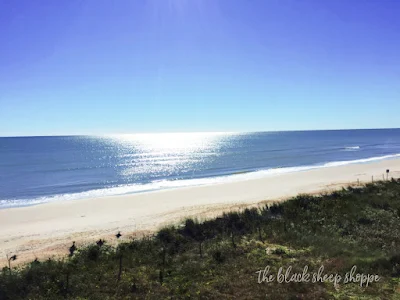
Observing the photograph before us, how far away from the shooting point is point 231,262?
10930mm

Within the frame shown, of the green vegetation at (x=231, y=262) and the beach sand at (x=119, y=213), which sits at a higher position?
the green vegetation at (x=231, y=262)

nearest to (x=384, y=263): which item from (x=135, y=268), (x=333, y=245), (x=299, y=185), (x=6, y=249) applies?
(x=333, y=245)

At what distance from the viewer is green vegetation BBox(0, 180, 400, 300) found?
8914 millimetres

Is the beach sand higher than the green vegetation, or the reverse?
the green vegetation

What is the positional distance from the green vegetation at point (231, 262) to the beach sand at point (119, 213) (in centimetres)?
427

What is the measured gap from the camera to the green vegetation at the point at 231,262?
8.91 metres

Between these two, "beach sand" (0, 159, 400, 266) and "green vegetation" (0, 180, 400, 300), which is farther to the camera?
"beach sand" (0, 159, 400, 266)

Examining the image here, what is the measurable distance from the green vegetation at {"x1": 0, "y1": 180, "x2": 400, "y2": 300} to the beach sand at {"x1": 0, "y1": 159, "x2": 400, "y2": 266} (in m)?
4.27

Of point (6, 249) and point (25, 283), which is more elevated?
point (25, 283)

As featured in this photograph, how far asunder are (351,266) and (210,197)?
22.5m

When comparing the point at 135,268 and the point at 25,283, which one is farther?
the point at 135,268

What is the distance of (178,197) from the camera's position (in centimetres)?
3269

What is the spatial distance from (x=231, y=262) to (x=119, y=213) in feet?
56.8

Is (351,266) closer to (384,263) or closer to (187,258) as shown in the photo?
(384,263)
